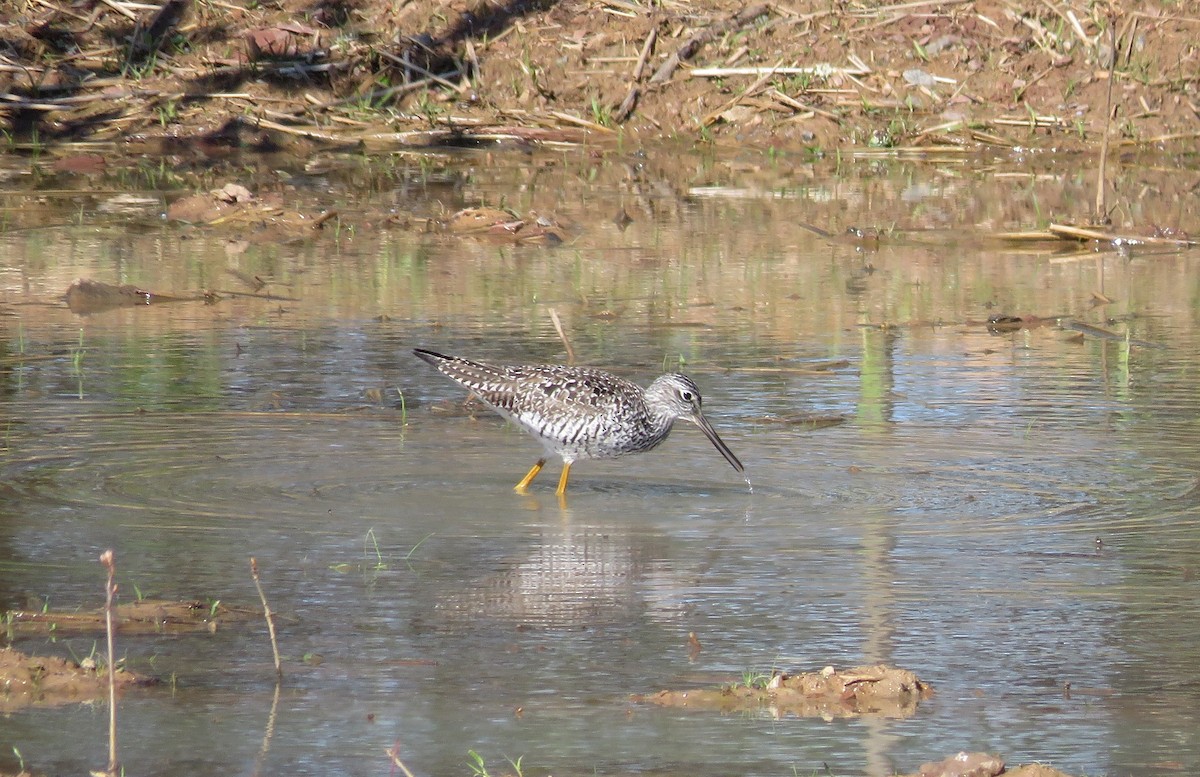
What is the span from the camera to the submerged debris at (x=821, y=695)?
224 inches

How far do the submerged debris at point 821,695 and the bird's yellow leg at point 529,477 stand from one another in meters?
3.25

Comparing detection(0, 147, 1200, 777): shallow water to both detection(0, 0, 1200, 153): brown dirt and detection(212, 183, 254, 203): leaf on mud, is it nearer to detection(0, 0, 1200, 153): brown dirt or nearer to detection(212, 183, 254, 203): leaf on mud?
detection(212, 183, 254, 203): leaf on mud

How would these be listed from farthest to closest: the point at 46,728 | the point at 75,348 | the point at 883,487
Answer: the point at 75,348, the point at 883,487, the point at 46,728

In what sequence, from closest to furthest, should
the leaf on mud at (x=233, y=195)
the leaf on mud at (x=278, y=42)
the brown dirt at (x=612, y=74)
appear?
1. the leaf on mud at (x=233, y=195)
2. the brown dirt at (x=612, y=74)
3. the leaf on mud at (x=278, y=42)

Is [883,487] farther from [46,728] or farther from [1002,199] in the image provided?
[1002,199]

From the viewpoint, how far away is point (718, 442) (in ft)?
29.8

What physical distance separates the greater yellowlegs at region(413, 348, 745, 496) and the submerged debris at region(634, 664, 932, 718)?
323cm

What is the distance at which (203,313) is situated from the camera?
42.3 feet

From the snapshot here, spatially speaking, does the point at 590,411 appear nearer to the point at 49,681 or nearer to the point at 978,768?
the point at 49,681

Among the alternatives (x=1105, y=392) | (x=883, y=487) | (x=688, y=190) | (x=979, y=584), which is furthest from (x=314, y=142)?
(x=979, y=584)

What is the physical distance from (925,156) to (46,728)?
16.4 metres

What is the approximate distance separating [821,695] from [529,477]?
141 inches

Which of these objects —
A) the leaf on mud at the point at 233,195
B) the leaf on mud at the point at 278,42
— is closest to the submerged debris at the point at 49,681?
the leaf on mud at the point at 233,195

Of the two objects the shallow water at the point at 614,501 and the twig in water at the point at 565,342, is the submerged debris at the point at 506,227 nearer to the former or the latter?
the shallow water at the point at 614,501
